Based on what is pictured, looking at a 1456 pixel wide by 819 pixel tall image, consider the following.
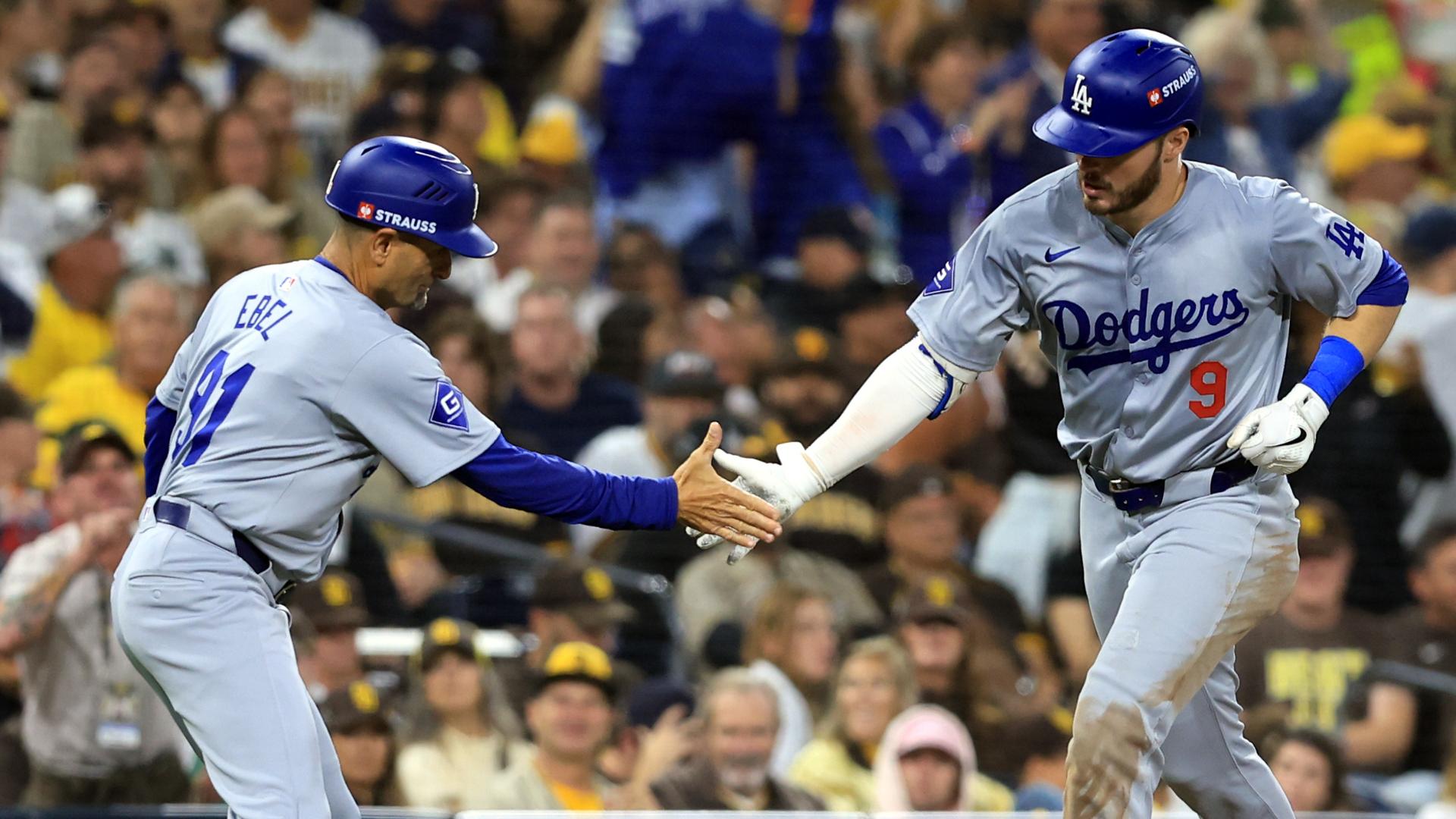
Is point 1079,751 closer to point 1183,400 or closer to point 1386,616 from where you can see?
point 1183,400

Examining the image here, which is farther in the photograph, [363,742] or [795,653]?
[795,653]

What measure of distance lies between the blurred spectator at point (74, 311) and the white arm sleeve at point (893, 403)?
169 inches

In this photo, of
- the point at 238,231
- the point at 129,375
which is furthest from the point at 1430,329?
the point at 129,375

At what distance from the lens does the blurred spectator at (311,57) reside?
884 centimetres

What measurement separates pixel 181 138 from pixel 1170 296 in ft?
17.8

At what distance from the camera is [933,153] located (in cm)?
892

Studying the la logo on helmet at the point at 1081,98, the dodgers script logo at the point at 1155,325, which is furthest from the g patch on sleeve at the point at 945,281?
→ the la logo on helmet at the point at 1081,98

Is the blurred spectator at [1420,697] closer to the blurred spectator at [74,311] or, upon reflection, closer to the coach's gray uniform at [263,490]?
the coach's gray uniform at [263,490]

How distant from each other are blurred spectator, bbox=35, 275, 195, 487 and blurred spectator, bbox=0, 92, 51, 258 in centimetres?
117

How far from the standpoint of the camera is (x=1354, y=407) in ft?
26.1

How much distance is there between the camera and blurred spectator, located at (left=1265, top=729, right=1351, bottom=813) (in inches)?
247

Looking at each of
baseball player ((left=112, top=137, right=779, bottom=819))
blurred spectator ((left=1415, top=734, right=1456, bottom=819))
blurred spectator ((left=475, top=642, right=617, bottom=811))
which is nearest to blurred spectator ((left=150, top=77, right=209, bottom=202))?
blurred spectator ((left=475, top=642, right=617, bottom=811))

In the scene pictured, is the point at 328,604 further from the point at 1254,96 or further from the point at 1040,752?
the point at 1254,96

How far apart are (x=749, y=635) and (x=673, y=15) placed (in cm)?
321
